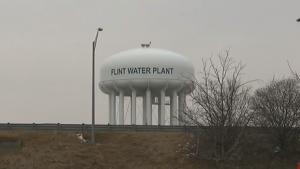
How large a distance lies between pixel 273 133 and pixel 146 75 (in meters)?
15.7

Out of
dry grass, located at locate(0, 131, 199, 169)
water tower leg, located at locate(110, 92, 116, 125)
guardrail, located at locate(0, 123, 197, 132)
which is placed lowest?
dry grass, located at locate(0, 131, 199, 169)

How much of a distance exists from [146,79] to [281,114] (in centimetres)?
1481

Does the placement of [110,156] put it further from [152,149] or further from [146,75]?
[146,75]

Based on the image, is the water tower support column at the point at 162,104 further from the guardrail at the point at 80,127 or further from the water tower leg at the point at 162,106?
the guardrail at the point at 80,127

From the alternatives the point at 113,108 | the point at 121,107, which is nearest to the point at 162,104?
the point at 121,107

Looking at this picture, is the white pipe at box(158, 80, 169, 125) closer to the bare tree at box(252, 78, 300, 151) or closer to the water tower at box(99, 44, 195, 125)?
the water tower at box(99, 44, 195, 125)

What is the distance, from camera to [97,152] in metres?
39.6

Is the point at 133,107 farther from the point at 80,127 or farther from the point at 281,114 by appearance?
the point at 281,114

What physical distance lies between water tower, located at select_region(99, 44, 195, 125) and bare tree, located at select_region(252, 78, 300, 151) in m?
8.97

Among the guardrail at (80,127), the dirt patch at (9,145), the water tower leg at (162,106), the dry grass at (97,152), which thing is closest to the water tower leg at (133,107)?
the water tower leg at (162,106)

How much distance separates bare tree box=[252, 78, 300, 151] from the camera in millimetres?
41469

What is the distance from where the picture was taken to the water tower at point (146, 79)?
54.1 m

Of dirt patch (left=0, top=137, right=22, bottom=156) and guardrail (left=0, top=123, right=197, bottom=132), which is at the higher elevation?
guardrail (left=0, top=123, right=197, bottom=132)

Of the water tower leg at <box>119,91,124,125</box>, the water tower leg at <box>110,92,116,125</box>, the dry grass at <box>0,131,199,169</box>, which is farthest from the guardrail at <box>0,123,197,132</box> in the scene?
the water tower leg at <box>110,92,116,125</box>
